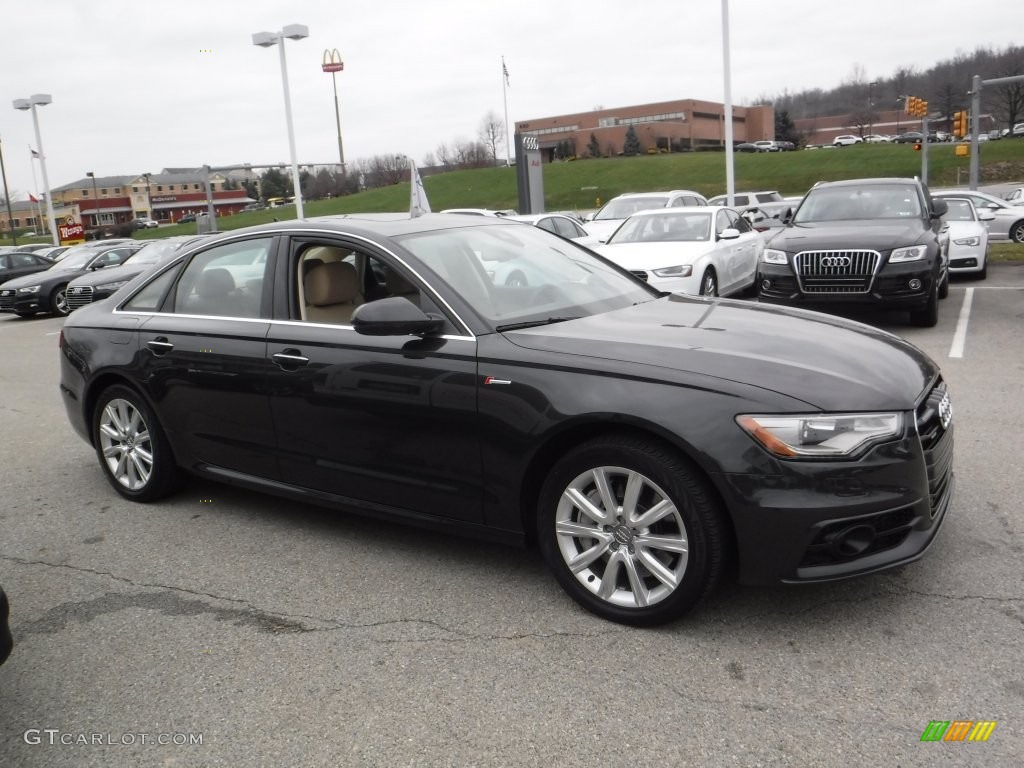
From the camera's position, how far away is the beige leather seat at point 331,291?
4.35 m

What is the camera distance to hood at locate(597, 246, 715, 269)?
432 inches

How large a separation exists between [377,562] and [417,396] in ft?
3.02

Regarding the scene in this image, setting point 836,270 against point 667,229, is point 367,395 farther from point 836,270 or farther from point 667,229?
point 667,229

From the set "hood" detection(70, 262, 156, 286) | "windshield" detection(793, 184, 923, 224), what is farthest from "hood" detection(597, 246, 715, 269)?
"hood" detection(70, 262, 156, 286)

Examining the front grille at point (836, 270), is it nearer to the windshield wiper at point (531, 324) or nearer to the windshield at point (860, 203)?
the windshield at point (860, 203)

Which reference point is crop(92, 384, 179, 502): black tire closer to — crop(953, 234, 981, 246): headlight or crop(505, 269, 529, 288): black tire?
crop(505, 269, 529, 288): black tire

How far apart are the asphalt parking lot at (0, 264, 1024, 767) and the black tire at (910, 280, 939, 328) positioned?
5.48 metres

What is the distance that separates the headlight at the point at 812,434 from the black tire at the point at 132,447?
3413mm

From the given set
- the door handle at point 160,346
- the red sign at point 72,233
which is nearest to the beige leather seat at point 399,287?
the door handle at point 160,346

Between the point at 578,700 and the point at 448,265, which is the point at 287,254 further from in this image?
the point at 578,700

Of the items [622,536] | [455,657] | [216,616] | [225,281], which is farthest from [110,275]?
[622,536]

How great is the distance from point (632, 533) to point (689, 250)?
8509 millimetres

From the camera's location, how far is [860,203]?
11.1m

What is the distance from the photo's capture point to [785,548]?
307 cm
